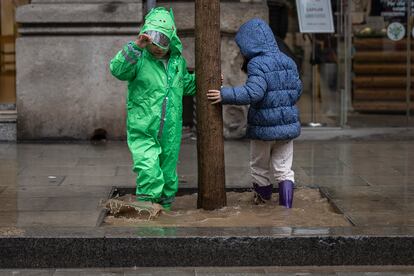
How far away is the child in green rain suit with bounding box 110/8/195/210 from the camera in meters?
6.87

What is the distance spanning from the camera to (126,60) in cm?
678

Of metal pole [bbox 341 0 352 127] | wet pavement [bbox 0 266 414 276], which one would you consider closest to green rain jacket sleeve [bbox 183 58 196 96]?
wet pavement [bbox 0 266 414 276]

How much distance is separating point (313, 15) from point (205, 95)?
5344 millimetres

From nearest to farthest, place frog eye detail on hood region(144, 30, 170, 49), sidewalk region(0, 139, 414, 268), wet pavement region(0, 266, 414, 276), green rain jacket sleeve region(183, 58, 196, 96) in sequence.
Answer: wet pavement region(0, 266, 414, 276), sidewalk region(0, 139, 414, 268), frog eye detail on hood region(144, 30, 170, 49), green rain jacket sleeve region(183, 58, 196, 96)

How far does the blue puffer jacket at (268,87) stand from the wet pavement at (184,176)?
0.88 metres

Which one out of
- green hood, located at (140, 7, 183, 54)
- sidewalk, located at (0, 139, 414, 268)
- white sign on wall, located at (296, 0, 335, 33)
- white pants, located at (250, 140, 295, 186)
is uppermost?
white sign on wall, located at (296, 0, 335, 33)

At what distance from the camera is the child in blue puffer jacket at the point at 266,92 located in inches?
268

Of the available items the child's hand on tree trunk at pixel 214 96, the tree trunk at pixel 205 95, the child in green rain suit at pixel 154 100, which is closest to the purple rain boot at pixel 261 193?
the tree trunk at pixel 205 95

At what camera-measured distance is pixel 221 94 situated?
22.6ft

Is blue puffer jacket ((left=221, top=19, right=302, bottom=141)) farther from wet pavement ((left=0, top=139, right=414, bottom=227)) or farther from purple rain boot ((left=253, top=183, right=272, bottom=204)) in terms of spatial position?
wet pavement ((left=0, top=139, right=414, bottom=227))

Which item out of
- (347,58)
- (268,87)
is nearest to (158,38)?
(268,87)

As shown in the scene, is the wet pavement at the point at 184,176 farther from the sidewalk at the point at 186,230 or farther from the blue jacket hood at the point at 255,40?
the blue jacket hood at the point at 255,40

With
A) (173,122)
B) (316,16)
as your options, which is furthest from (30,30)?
(173,122)

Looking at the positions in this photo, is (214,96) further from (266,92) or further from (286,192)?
(286,192)
